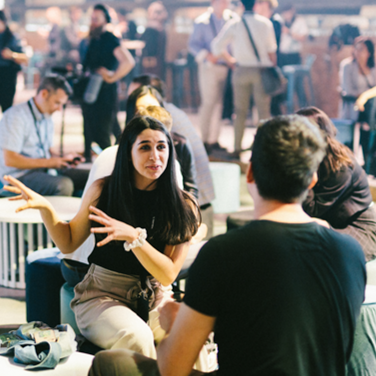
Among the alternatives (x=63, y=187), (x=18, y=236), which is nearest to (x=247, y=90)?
(x=63, y=187)

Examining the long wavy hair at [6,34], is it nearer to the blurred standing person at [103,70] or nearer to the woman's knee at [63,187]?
the blurred standing person at [103,70]

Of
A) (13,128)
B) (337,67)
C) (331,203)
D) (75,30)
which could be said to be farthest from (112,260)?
(75,30)

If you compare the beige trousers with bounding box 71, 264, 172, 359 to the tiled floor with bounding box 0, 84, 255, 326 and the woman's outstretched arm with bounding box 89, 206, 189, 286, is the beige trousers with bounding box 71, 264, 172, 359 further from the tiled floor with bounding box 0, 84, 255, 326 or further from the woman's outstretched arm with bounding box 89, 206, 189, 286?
the tiled floor with bounding box 0, 84, 255, 326

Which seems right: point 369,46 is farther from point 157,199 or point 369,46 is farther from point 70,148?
point 157,199

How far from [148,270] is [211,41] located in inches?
198

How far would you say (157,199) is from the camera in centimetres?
207

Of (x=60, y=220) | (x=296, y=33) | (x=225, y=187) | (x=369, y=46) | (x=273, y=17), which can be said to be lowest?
(x=225, y=187)

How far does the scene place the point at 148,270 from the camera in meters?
1.90

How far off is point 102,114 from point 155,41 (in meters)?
4.23

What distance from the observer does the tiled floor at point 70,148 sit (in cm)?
302

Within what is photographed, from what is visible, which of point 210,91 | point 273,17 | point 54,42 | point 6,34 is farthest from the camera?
point 54,42

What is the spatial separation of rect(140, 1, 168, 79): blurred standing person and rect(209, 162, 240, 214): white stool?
16.8ft

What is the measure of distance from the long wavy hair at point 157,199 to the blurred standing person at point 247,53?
3.95 m

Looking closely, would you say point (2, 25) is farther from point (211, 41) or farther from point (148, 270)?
point (148, 270)
